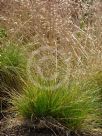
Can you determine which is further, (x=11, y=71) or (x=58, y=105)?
(x=11, y=71)

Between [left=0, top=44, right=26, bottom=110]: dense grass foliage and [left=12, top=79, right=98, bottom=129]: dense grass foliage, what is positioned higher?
[left=0, top=44, right=26, bottom=110]: dense grass foliage

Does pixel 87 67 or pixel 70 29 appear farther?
pixel 70 29

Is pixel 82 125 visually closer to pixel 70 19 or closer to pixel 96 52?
pixel 96 52

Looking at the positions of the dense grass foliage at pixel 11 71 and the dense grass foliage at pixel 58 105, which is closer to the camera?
the dense grass foliage at pixel 58 105

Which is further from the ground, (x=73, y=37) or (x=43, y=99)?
(x=73, y=37)

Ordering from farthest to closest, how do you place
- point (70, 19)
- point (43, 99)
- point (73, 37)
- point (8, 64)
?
point (70, 19), point (73, 37), point (8, 64), point (43, 99)

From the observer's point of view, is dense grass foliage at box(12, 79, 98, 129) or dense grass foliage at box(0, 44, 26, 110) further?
dense grass foliage at box(0, 44, 26, 110)

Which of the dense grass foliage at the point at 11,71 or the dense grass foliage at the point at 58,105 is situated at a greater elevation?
the dense grass foliage at the point at 11,71

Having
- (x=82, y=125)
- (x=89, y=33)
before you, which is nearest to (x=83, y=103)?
(x=82, y=125)

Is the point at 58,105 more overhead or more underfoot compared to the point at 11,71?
more underfoot

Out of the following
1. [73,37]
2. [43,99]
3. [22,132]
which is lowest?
[22,132]

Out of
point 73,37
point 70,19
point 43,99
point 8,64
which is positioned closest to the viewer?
point 43,99
